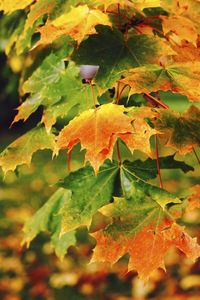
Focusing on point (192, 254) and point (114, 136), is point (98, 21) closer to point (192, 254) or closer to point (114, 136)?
point (114, 136)

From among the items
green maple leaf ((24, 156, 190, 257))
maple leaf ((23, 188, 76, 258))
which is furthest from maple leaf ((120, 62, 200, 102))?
maple leaf ((23, 188, 76, 258))

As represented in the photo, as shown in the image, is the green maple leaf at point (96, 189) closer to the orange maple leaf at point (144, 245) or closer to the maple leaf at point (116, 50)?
the orange maple leaf at point (144, 245)

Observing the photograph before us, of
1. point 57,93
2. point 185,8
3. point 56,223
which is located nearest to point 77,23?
point 57,93

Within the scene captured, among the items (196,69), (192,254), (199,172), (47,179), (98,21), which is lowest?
(199,172)

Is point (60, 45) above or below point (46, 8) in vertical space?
below

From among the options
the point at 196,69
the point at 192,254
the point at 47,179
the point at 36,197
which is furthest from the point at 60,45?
the point at 47,179

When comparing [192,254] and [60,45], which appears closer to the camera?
[192,254]
